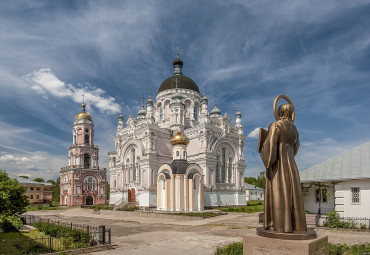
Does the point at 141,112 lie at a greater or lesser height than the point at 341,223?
greater

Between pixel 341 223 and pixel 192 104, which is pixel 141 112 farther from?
pixel 341 223

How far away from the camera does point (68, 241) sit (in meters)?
12.2

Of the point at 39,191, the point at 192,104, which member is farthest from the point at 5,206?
the point at 39,191

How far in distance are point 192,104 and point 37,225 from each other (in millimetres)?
31284

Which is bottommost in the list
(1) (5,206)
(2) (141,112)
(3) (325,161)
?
(1) (5,206)

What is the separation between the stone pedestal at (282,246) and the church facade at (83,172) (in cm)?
5037

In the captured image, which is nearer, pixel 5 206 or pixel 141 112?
pixel 5 206

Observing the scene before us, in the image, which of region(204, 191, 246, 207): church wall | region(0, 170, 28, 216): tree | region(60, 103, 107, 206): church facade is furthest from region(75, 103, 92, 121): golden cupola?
region(0, 170, 28, 216): tree

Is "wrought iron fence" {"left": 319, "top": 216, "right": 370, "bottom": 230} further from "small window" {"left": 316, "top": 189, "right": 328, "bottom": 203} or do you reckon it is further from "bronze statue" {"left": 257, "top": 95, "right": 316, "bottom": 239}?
"bronze statue" {"left": 257, "top": 95, "right": 316, "bottom": 239}

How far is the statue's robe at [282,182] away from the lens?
600cm

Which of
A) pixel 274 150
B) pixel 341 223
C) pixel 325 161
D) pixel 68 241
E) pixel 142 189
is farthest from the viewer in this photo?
pixel 142 189

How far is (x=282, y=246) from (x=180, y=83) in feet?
139

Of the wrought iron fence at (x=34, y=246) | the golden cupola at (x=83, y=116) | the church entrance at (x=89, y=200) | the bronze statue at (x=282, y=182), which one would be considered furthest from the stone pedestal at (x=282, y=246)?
the golden cupola at (x=83, y=116)

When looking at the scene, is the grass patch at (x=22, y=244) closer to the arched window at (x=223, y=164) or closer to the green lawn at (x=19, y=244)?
the green lawn at (x=19, y=244)
